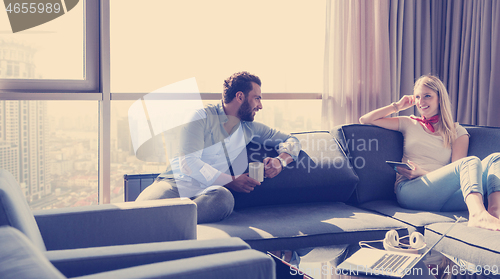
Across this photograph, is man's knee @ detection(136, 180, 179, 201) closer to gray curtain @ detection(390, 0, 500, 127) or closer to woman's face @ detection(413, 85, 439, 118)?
woman's face @ detection(413, 85, 439, 118)

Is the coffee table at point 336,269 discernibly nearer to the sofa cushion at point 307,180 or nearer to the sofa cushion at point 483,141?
the sofa cushion at point 307,180

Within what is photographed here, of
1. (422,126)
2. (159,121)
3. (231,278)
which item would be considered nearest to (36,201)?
(159,121)

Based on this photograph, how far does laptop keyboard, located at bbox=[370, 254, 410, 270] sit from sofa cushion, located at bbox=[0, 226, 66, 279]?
0.98 meters

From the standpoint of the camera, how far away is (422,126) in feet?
8.09

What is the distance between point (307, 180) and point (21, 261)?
5.59ft

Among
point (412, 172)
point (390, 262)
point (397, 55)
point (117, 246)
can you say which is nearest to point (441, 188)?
point (412, 172)

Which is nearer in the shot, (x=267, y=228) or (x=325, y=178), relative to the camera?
(x=267, y=228)

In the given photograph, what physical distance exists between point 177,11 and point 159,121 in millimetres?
880

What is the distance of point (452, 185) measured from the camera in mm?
2072

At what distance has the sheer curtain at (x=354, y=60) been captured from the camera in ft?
10.5

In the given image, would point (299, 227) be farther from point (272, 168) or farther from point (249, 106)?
point (249, 106)

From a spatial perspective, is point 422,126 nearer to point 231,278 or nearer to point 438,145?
point 438,145

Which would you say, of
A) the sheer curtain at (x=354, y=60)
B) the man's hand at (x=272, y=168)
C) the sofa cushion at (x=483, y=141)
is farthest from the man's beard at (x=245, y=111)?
the sofa cushion at (x=483, y=141)

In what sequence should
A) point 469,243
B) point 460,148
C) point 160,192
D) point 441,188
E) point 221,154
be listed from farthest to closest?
point 460,148 → point 221,154 → point 441,188 → point 160,192 → point 469,243
